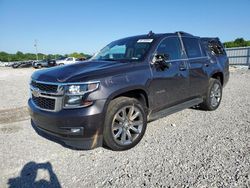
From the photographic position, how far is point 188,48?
17.4 ft

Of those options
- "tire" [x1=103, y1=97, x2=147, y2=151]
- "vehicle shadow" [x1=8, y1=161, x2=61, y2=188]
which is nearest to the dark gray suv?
"tire" [x1=103, y1=97, x2=147, y2=151]

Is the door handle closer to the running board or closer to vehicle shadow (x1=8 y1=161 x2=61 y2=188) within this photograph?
the running board

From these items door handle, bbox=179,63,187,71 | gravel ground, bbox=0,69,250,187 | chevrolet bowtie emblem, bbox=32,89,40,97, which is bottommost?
gravel ground, bbox=0,69,250,187

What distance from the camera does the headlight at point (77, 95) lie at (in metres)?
3.34

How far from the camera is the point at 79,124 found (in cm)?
334

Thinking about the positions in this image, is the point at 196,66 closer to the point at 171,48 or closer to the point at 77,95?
the point at 171,48

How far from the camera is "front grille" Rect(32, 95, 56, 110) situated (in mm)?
3523

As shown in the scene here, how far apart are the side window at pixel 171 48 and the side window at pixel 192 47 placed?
30 centimetres

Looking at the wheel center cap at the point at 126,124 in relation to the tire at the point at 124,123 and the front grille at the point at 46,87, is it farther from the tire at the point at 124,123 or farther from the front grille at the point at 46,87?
the front grille at the point at 46,87

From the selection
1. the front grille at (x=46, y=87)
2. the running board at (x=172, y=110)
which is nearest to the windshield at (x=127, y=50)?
the running board at (x=172, y=110)

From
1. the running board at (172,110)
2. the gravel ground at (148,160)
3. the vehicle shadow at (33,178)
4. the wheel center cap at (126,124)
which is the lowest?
the vehicle shadow at (33,178)

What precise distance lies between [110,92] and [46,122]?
3.50 ft

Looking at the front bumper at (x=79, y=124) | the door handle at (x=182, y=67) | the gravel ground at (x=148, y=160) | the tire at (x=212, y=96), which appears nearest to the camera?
the gravel ground at (x=148, y=160)

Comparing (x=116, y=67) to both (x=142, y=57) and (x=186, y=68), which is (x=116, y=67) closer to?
(x=142, y=57)
